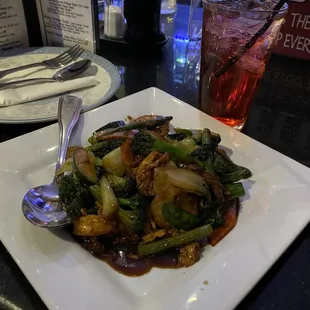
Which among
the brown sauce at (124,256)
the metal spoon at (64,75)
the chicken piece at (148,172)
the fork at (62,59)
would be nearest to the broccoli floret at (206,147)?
the chicken piece at (148,172)

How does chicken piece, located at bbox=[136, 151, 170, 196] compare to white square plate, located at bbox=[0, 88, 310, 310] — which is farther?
chicken piece, located at bbox=[136, 151, 170, 196]

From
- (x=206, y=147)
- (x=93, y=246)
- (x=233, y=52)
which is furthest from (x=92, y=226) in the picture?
(x=233, y=52)

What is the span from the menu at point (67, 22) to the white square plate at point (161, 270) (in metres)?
0.75

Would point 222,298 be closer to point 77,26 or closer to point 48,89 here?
point 48,89

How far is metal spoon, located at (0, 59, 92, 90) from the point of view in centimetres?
135

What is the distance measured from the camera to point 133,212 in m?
0.81

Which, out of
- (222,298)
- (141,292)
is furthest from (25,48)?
(222,298)

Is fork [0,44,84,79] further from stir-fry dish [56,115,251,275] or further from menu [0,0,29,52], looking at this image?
stir-fry dish [56,115,251,275]

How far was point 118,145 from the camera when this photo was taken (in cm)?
93

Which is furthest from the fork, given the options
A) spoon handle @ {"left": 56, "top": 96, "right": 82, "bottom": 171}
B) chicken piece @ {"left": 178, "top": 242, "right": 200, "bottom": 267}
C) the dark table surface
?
chicken piece @ {"left": 178, "top": 242, "right": 200, "bottom": 267}

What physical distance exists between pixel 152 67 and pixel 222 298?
1346mm

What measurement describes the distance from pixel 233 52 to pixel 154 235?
25.4 inches

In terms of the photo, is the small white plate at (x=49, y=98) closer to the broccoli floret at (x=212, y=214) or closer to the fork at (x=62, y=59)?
the fork at (x=62, y=59)

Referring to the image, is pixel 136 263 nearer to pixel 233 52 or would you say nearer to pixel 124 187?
pixel 124 187
